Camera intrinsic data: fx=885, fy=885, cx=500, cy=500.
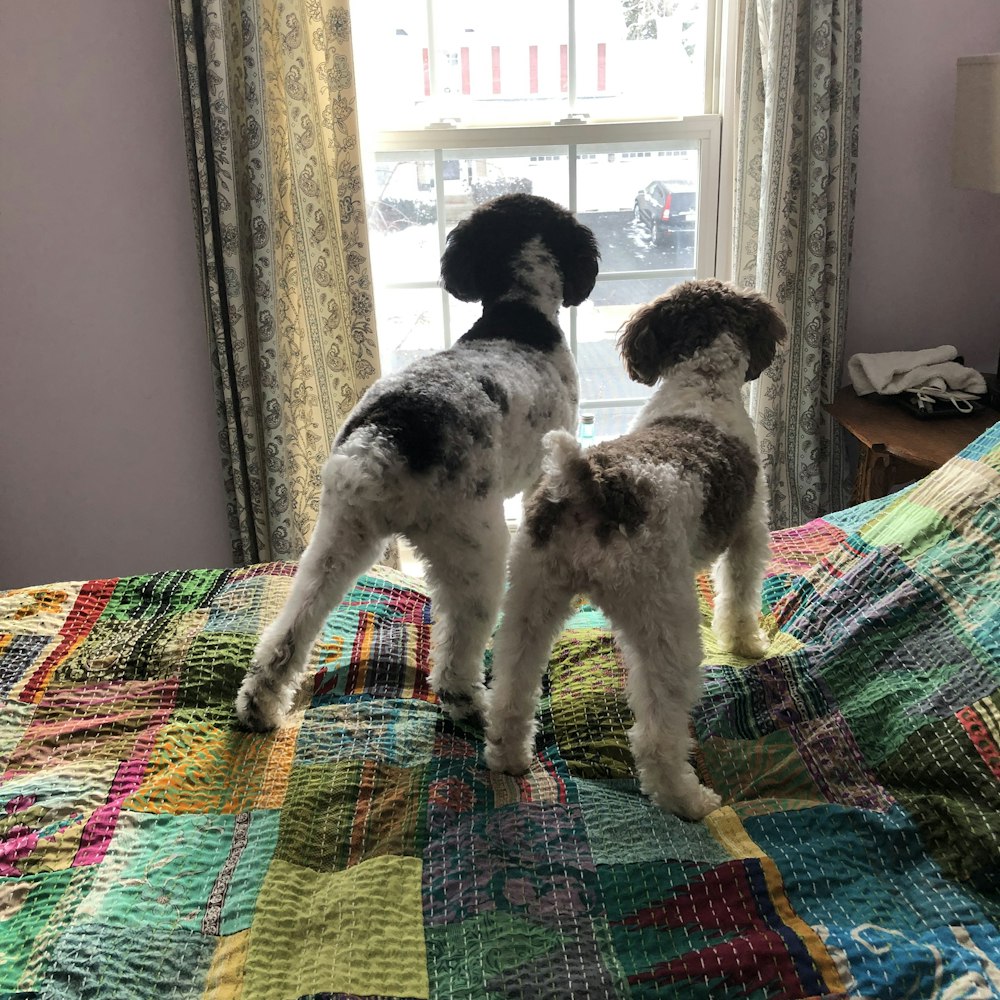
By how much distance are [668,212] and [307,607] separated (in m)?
1.83

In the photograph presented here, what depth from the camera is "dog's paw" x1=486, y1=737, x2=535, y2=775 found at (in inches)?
52.9

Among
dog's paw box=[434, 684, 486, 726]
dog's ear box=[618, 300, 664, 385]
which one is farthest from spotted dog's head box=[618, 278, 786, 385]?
dog's paw box=[434, 684, 486, 726]

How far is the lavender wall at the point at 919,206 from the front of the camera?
2.40m

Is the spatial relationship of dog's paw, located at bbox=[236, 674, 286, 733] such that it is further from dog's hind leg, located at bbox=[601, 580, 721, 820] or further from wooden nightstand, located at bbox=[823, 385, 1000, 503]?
wooden nightstand, located at bbox=[823, 385, 1000, 503]

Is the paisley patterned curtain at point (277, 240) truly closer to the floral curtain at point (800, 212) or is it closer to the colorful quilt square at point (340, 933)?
the floral curtain at point (800, 212)

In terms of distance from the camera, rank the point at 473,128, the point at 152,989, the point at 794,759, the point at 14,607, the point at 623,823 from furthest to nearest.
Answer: the point at 473,128
the point at 14,607
the point at 794,759
the point at 623,823
the point at 152,989

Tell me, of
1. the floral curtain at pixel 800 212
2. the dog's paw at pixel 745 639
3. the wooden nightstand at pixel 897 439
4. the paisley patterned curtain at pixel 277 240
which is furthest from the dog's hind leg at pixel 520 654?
the floral curtain at pixel 800 212

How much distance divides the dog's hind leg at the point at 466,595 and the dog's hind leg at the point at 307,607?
0.40 ft

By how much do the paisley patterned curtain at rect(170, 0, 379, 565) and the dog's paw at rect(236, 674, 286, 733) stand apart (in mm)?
1162

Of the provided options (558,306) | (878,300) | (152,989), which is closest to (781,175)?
(878,300)

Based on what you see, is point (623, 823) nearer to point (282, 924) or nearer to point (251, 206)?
point (282, 924)

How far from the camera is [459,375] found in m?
1.54

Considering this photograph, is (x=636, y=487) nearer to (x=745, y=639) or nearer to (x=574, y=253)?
(x=745, y=639)

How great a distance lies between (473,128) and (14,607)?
5.60 feet
